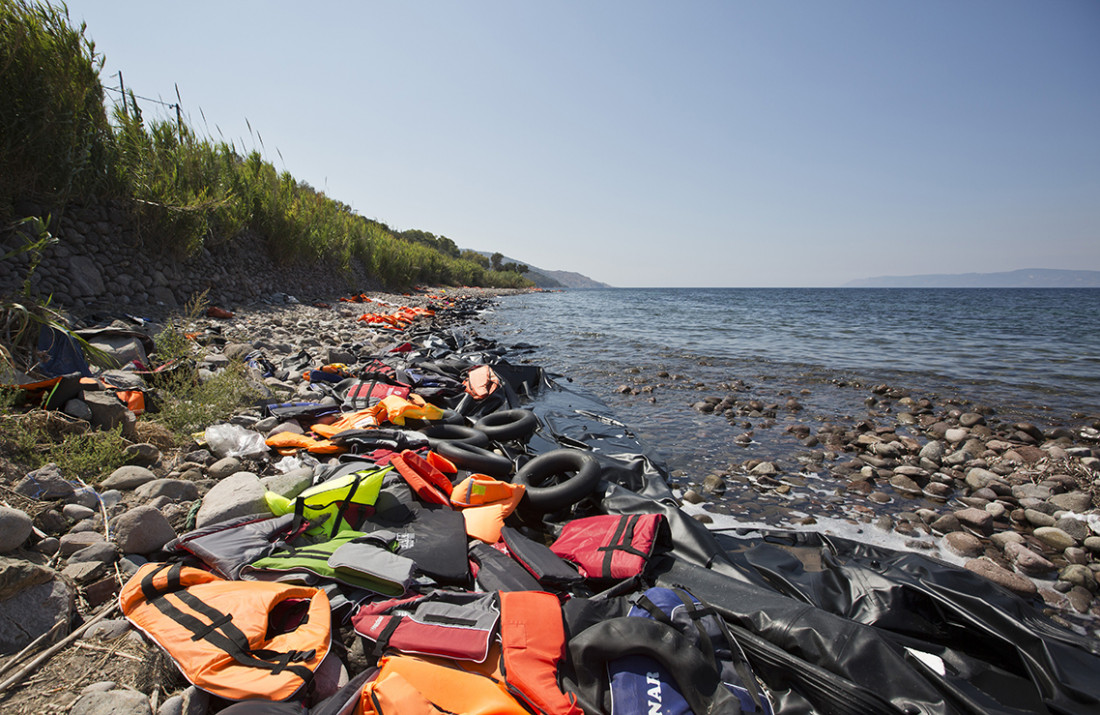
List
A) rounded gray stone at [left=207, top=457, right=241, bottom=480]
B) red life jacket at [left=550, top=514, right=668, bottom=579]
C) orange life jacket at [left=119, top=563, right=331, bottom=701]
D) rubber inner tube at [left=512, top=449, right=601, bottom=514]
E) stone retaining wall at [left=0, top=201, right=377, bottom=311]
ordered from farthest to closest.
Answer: stone retaining wall at [left=0, top=201, right=377, bottom=311], rubber inner tube at [left=512, top=449, right=601, bottom=514], rounded gray stone at [left=207, top=457, right=241, bottom=480], red life jacket at [left=550, top=514, right=668, bottom=579], orange life jacket at [left=119, top=563, right=331, bottom=701]

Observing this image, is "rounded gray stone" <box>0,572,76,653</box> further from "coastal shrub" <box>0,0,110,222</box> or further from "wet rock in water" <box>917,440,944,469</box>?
"coastal shrub" <box>0,0,110,222</box>

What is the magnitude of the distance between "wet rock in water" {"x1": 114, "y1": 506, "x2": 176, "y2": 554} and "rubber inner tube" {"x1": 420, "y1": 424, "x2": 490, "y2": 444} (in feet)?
6.99

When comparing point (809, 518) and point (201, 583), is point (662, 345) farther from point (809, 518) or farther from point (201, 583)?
point (201, 583)

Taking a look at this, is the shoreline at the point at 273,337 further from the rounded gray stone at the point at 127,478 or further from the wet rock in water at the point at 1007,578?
the wet rock in water at the point at 1007,578

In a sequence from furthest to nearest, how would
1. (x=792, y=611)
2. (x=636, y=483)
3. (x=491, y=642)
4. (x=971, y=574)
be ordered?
(x=636, y=483)
(x=971, y=574)
(x=792, y=611)
(x=491, y=642)

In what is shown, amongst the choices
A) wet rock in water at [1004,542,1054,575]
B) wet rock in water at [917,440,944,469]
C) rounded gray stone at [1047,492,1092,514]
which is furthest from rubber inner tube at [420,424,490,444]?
rounded gray stone at [1047,492,1092,514]

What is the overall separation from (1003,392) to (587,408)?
7.49 meters

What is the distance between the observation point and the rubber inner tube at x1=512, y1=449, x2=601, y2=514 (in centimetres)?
320

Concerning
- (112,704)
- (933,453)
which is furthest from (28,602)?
(933,453)

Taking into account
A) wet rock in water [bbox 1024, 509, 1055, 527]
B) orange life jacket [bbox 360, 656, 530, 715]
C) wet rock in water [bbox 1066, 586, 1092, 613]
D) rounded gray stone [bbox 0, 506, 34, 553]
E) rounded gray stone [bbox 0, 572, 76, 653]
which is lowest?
wet rock in water [bbox 1066, 586, 1092, 613]

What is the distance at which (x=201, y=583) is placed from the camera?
73.8 inches

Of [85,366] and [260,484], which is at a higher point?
[85,366]

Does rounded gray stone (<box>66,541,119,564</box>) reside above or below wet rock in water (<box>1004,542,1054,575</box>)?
above

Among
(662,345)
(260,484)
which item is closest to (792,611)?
(260,484)
